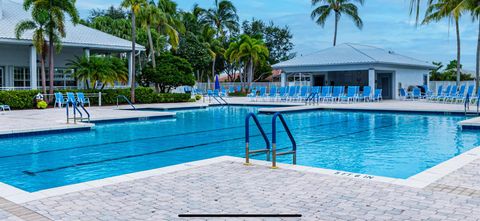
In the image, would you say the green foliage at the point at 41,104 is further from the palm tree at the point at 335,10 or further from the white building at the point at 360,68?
the palm tree at the point at 335,10

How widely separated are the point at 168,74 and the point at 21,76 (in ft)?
26.5

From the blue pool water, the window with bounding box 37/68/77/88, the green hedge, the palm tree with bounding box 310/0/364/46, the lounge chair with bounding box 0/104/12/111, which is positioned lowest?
the blue pool water

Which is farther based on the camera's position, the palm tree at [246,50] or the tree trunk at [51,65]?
the palm tree at [246,50]

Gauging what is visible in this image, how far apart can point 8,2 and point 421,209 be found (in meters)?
28.6

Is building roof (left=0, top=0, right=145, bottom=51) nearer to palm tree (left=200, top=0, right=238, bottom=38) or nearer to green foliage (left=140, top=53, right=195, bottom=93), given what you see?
green foliage (left=140, top=53, right=195, bottom=93)

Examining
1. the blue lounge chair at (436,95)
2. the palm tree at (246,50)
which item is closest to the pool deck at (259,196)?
the blue lounge chair at (436,95)

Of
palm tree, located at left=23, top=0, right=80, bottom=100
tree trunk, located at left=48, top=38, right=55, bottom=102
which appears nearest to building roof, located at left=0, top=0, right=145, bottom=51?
tree trunk, located at left=48, top=38, right=55, bottom=102

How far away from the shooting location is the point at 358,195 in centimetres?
501

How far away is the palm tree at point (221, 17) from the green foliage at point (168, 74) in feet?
64.3

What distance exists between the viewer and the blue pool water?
7906mm

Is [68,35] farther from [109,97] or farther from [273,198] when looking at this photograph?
[273,198]

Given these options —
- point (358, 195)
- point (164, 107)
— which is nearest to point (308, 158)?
point (358, 195)

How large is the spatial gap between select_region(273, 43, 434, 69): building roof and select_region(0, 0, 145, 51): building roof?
10.9m

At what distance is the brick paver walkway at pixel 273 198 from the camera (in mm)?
4367
